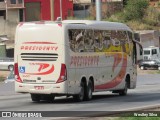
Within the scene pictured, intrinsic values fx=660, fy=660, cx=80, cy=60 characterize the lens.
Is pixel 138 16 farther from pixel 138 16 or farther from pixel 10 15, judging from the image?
pixel 10 15

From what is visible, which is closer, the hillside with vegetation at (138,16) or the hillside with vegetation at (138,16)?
the hillside with vegetation at (138,16)

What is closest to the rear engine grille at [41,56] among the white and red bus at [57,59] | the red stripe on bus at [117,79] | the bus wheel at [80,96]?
the white and red bus at [57,59]

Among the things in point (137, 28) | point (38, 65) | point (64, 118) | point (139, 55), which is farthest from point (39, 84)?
point (137, 28)

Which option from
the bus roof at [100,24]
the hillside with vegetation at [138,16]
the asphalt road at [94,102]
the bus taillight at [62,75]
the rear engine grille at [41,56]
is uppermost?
the bus roof at [100,24]

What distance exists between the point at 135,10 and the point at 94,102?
76124 millimetres

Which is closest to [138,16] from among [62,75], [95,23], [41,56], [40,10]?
[40,10]

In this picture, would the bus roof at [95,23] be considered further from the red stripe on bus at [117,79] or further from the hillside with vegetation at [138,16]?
the hillside with vegetation at [138,16]

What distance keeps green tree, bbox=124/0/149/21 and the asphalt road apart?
52.5 metres

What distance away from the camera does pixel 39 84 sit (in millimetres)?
25344

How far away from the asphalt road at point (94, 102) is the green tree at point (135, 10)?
172ft

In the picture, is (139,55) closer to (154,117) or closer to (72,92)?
(72,92)

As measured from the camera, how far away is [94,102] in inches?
1051

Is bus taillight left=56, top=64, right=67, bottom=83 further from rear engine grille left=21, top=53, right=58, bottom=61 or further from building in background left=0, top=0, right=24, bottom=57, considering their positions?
building in background left=0, top=0, right=24, bottom=57

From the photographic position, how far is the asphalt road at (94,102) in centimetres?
2244
